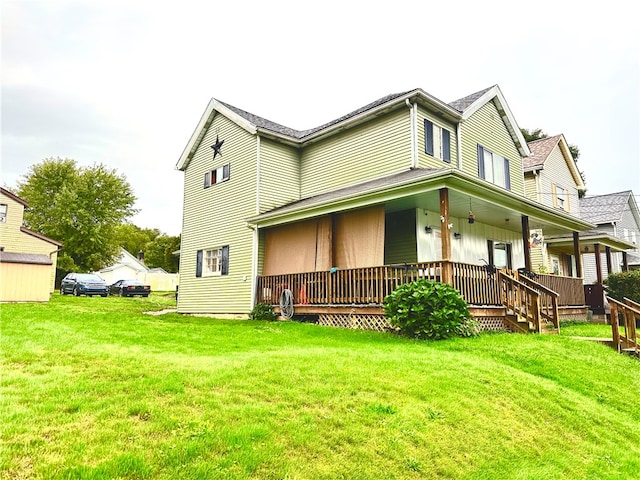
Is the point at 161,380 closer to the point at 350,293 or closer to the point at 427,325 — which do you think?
the point at 427,325

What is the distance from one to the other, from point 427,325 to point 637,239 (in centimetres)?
2953

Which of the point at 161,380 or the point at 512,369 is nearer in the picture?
the point at 161,380

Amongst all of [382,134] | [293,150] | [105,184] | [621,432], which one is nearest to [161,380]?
[621,432]

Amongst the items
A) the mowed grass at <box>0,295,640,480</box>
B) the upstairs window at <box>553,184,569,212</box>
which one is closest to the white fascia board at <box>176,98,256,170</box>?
the mowed grass at <box>0,295,640,480</box>

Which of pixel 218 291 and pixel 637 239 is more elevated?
pixel 637 239

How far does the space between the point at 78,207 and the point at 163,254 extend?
65.2 feet

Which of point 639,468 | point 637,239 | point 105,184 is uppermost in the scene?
point 105,184

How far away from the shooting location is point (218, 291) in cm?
1719

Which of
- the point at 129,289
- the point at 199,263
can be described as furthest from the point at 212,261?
the point at 129,289

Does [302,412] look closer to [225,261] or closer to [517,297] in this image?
[517,297]

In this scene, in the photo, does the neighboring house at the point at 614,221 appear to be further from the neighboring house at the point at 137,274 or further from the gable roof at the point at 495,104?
the neighboring house at the point at 137,274

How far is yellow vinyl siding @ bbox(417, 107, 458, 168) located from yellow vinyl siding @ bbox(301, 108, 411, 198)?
Result: 360 millimetres

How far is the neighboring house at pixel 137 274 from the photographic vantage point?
164ft

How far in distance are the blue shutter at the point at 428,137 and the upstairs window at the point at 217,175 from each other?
7676 millimetres
